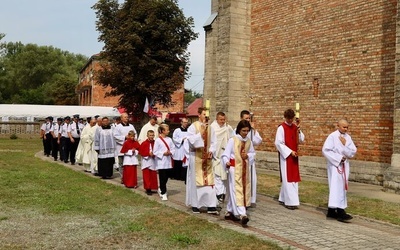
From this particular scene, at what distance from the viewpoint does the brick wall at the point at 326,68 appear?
Result: 12.3 m

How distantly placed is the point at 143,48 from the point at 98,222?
25036mm

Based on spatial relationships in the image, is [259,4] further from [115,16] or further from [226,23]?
[115,16]

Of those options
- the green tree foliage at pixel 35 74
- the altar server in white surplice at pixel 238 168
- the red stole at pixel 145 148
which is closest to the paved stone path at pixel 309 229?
the altar server in white surplice at pixel 238 168

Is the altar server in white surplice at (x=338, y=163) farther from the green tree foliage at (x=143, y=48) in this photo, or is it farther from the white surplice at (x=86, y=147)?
the green tree foliage at (x=143, y=48)

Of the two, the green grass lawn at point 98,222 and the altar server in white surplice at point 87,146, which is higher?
the altar server in white surplice at point 87,146

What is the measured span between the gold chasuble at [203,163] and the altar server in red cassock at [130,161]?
11.3ft

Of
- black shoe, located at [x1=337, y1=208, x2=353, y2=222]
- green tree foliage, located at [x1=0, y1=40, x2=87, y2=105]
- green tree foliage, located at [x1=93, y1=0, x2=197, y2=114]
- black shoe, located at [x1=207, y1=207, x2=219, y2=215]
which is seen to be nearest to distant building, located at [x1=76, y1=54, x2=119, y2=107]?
green tree foliage, located at [x1=0, y1=40, x2=87, y2=105]

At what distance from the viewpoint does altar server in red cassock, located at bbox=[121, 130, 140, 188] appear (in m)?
11.5

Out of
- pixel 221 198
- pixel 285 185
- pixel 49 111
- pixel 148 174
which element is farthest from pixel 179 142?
pixel 49 111

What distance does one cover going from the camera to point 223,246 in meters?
5.84

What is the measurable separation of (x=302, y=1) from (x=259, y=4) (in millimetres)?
2230

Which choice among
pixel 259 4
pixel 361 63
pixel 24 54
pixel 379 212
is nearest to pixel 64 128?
pixel 259 4

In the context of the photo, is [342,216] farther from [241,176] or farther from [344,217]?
[241,176]

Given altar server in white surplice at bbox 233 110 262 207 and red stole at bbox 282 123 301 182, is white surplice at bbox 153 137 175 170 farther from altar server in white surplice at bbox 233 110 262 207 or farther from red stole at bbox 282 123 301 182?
red stole at bbox 282 123 301 182
